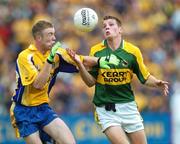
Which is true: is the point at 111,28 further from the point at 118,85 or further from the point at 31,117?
the point at 31,117

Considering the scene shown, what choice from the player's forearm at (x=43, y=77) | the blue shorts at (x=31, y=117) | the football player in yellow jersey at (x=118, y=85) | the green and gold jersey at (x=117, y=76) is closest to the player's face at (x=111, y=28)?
the football player in yellow jersey at (x=118, y=85)

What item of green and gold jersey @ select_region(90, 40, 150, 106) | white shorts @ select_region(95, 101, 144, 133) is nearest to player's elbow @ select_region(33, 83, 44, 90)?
green and gold jersey @ select_region(90, 40, 150, 106)

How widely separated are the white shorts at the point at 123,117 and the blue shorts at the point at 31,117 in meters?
0.68

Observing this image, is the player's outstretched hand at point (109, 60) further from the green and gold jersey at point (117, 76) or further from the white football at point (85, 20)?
the white football at point (85, 20)

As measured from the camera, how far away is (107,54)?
500 inches

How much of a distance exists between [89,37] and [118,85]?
8.09 m

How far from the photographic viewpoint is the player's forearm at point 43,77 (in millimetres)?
12000

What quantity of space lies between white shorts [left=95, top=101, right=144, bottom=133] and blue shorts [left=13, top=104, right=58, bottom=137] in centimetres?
68

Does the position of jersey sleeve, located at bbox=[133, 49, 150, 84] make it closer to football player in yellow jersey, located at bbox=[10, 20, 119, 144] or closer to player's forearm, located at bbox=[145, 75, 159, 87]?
player's forearm, located at bbox=[145, 75, 159, 87]

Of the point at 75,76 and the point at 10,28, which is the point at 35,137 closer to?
the point at 75,76

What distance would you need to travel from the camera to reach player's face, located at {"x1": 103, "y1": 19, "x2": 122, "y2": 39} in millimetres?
12656

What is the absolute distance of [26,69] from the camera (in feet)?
40.7

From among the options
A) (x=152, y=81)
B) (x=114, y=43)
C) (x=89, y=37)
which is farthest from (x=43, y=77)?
(x=89, y=37)

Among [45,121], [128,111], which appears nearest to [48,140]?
[45,121]
